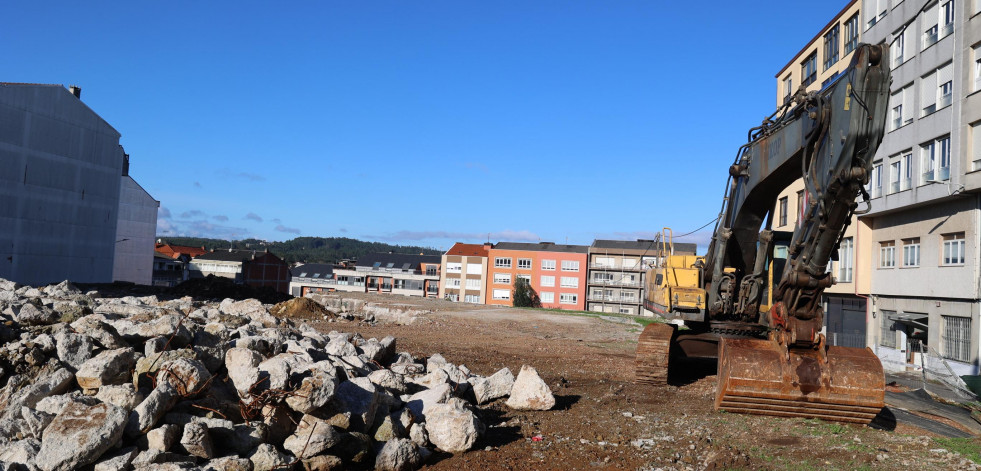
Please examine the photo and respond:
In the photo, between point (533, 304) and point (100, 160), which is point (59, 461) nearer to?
point (100, 160)

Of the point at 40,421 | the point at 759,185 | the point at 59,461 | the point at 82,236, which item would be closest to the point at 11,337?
the point at 40,421

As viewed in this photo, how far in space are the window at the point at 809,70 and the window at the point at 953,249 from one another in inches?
531

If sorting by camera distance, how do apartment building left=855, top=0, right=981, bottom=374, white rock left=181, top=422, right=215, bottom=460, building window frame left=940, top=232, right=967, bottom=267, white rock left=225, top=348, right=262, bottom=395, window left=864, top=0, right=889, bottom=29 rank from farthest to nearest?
window left=864, top=0, right=889, bottom=29, building window frame left=940, top=232, right=967, bottom=267, apartment building left=855, top=0, right=981, bottom=374, white rock left=225, top=348, right=262, bottom=395, white rock left=181, top=422, right=215, bottom=460

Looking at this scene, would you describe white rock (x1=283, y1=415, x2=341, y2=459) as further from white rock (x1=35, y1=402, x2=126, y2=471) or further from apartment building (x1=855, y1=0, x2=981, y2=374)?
apartment building (x1=855, y1=0, x2=981, y2=374)

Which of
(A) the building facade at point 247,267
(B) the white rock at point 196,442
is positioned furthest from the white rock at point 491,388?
(A) the building facade at point 247,267

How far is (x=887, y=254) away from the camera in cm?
2998

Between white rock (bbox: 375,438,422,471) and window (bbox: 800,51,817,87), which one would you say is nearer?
white rock (bbox: 375,438,422,471)

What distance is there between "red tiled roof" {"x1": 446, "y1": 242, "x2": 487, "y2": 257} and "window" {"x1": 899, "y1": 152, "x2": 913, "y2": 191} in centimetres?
6584

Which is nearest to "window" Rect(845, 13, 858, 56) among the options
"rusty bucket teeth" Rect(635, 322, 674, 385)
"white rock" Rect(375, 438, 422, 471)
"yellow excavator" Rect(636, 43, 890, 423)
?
"yellow excavator" Rect(636, 43, 890, 423)

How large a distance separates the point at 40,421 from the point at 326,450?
2.71 meters

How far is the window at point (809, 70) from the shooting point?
36944 millimetres

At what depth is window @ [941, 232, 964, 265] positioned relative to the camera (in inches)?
958

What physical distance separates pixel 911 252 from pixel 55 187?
4669cm

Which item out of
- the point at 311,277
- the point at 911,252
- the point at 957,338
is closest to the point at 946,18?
the point at 911,252
